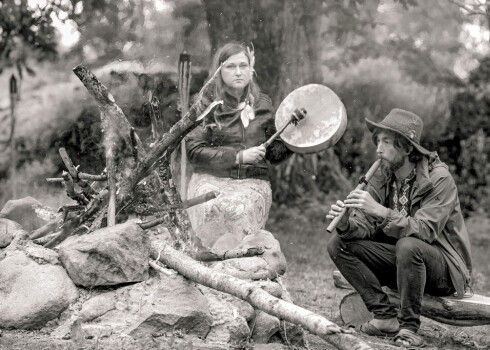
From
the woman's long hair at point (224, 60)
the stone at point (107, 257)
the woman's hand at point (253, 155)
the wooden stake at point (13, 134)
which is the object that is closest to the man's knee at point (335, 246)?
the woman's hand at point (253, 155)

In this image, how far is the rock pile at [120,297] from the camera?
14.0ft

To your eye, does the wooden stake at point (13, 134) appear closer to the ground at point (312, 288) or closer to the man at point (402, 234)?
the ground at point (312, 288)

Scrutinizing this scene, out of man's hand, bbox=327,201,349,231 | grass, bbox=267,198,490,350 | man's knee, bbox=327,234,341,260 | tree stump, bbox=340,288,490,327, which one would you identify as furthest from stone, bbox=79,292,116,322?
tree stump, bbox=340,288,490,327

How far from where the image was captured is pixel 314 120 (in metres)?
5.47

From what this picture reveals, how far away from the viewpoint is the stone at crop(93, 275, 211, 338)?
4.23m

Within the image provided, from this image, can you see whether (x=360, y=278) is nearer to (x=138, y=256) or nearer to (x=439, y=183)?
(x=439, y=183)

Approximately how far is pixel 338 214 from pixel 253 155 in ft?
2.58

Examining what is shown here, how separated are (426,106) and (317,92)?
5.67m

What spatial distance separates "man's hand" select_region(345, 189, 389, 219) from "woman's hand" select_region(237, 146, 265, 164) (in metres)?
0.83

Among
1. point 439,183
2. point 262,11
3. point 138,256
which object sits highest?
point 262,11

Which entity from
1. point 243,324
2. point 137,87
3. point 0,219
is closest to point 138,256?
point 243,324

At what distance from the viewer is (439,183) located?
4.95 m

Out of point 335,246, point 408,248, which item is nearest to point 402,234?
point 408,248

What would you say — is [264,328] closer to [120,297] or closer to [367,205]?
[120,297]
